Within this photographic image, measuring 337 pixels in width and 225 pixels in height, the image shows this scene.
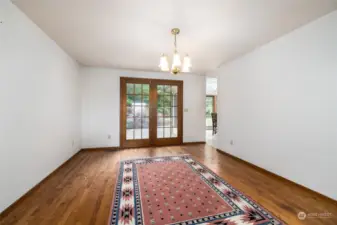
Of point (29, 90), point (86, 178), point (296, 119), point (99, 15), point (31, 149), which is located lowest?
point (86, 178)

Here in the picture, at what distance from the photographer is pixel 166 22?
209cm

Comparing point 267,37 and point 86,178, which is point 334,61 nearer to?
point 267,37

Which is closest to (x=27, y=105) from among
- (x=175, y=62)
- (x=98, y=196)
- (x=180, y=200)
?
(x=98, y=196)

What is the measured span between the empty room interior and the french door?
94 cm

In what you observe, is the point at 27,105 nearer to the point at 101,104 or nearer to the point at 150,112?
the point at 101,104

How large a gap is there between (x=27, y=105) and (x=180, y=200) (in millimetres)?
2312

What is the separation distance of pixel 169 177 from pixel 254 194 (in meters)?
1.23

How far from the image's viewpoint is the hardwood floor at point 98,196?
63.2 inches

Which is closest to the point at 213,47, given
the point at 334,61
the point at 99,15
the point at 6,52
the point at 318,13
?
the point at 318,13

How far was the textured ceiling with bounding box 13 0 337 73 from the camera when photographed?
5.78 feet

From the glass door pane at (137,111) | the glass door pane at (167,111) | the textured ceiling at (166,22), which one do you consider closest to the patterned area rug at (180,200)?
the glass door pane at (137,111)

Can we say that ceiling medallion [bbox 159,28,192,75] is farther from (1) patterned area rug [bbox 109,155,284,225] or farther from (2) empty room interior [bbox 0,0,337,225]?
(1) patterned area rug [bbox 109,155,284,225]

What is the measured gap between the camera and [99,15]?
1963 mm

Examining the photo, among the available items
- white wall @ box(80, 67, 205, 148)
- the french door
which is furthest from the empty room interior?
the french door
